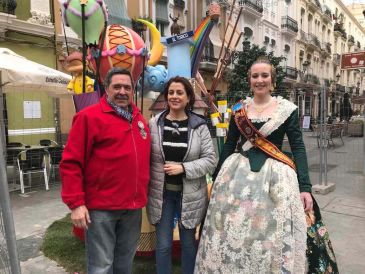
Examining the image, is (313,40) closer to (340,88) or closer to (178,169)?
(340,88)

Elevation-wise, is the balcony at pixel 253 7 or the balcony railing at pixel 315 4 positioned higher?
the balcony railing at pixel 315 4

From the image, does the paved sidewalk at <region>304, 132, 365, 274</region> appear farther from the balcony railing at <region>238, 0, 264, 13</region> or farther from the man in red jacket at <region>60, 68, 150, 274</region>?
the balcony railing at <region>238, 0, 264, 13</region>

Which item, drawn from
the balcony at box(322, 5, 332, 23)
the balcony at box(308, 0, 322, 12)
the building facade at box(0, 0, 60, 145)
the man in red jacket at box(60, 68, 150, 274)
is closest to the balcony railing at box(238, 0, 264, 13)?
A: the balcony at box(308, 0, 322, 12)

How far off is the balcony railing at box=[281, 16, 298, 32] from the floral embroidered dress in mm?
25597

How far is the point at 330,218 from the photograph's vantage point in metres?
Answer: 4.66

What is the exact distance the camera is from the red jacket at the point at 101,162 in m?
1.98

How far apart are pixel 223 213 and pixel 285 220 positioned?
39cm

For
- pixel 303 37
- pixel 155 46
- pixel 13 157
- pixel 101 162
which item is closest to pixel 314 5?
pixel 303 37

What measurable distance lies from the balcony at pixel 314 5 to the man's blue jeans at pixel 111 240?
32.2m

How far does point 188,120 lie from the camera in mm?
2457

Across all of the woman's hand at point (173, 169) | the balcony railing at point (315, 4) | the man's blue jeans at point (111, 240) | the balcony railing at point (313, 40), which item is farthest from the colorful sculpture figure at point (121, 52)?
the balcony railing at point (315, 4)

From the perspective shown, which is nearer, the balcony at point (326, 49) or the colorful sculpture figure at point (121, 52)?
the colorful sculpture figure at point (121, 52)

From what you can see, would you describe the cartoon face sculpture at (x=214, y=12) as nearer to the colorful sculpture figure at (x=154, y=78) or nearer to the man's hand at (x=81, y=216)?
the colorful sculpture figure at (x=154, y=78)

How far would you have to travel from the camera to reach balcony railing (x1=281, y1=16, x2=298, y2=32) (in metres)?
25.9
